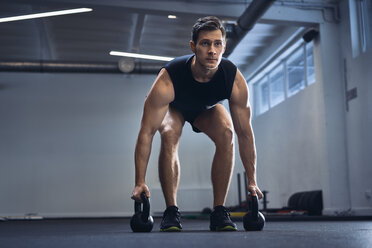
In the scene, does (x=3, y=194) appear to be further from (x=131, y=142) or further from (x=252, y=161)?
(x=252, y=161)

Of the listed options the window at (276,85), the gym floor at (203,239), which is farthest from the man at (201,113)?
the window at (276,85)

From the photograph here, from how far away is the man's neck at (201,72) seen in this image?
249cm

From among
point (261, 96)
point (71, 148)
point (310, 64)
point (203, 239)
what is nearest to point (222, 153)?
point (203, 239)

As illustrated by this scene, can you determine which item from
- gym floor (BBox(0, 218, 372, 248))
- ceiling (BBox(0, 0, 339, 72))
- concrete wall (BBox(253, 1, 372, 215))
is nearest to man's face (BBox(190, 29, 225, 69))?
gym floor (BBox(0, 218, 372, 248))

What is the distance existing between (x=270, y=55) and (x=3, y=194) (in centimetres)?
640

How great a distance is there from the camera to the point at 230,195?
1181cm

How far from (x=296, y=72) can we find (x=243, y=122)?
6626 millimetres

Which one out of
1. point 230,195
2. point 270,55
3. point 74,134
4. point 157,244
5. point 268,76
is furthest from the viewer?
point 230,195

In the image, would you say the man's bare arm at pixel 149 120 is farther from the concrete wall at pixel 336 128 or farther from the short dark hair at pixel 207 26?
the concrete wall at pixel 336 128

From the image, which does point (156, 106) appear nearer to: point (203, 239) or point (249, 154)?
point (249, 154)

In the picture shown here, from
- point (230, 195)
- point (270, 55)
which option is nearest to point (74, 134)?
point (230, 195)

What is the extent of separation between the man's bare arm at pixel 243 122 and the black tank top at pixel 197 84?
0.04m

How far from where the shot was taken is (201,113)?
108 inches

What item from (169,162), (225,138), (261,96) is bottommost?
(169,162)
